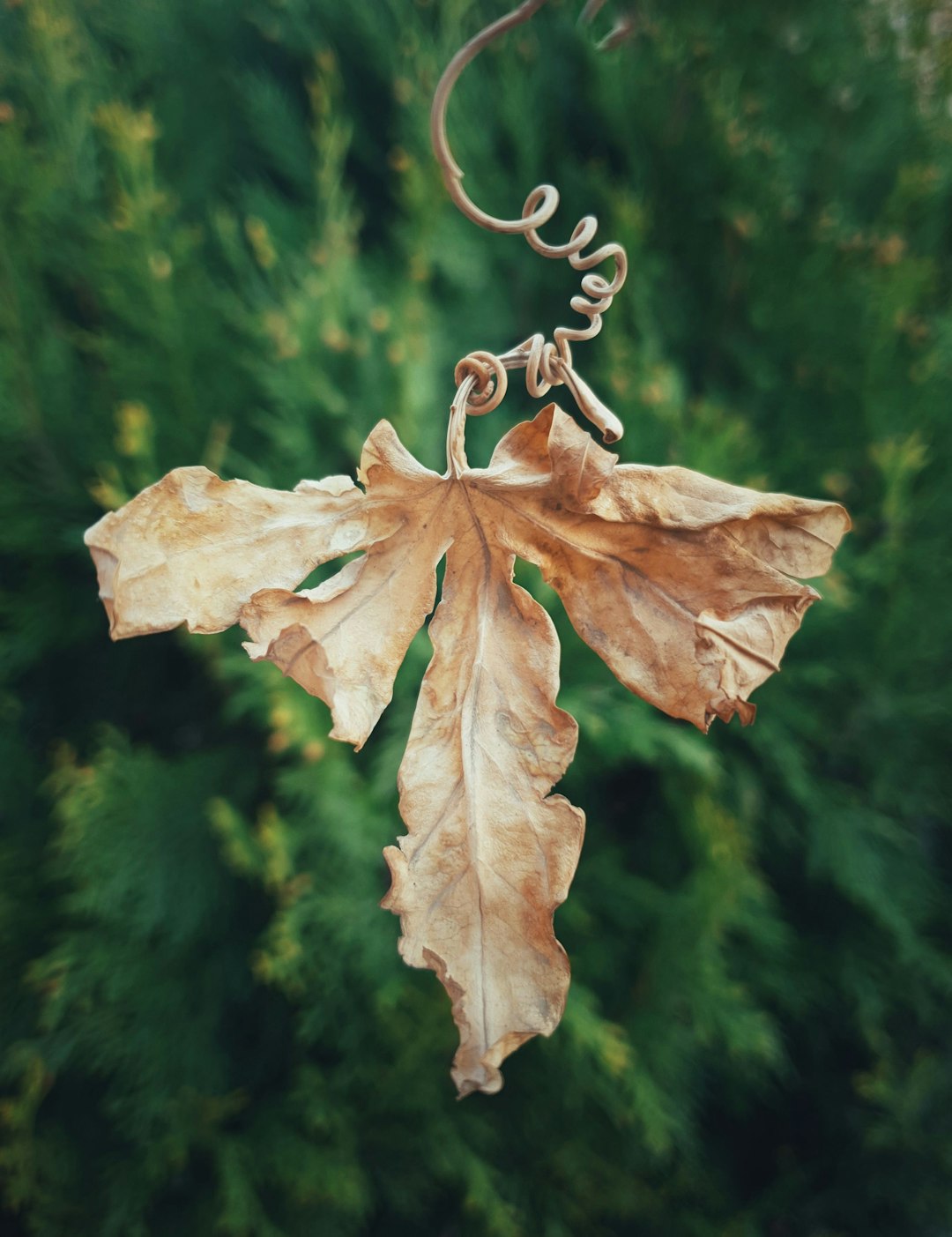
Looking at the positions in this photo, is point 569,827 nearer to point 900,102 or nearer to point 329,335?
point 329,335

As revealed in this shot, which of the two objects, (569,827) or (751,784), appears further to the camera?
(751,784)

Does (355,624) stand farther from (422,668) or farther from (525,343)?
(422,668)

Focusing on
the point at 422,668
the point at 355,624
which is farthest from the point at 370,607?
the point at 422,668

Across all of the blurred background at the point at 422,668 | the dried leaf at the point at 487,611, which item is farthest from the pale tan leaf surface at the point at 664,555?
the blurred background at the point at 422,668

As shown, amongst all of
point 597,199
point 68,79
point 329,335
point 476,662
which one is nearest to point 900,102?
point 597,199

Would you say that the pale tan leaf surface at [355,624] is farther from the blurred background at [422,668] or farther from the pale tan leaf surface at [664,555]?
the blurred background at [422,668]

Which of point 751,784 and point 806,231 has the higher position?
point 806,231

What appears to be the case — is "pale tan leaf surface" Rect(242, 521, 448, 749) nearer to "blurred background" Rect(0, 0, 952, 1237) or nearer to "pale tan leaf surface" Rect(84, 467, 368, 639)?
"pale tan leaf surface" Rect(84, 467, 368, 639)
